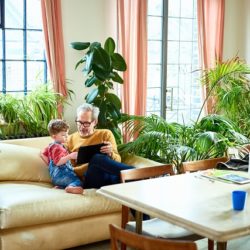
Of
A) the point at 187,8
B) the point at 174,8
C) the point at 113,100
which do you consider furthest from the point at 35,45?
the point at 187,8

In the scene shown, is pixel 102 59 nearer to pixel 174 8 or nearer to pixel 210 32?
pixel 174 8

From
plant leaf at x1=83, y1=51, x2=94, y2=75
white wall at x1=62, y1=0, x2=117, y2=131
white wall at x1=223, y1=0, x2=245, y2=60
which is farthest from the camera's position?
white wall at x1=223, y1=0, x2=245, y2=60

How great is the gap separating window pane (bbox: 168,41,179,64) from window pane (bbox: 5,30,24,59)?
1.98 metres

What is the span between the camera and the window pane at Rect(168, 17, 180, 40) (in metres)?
6.14

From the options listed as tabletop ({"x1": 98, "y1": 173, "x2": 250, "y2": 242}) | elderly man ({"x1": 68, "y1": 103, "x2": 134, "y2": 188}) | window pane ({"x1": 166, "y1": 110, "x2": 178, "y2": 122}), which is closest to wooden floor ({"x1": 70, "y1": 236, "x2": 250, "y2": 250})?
elderly man ({"x1": 68, "y1": 103, "x2": 134, "y2": 188})

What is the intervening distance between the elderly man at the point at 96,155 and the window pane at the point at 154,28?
1.97m

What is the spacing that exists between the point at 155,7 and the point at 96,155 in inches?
107

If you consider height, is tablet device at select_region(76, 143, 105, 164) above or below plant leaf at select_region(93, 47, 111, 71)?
below

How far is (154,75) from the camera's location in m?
6.08

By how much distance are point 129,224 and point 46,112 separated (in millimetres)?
2035

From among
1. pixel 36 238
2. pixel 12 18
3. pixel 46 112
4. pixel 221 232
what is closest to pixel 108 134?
pixel 46 112

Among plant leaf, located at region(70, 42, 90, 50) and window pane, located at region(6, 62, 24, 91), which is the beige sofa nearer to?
window pane, located at region(6, 62, 24, 91)

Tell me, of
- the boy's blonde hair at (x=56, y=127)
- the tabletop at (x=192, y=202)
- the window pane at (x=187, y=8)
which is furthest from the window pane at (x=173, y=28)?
the tabletop at (x=192, y=202)

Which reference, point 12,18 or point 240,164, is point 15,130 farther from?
point 240,164
